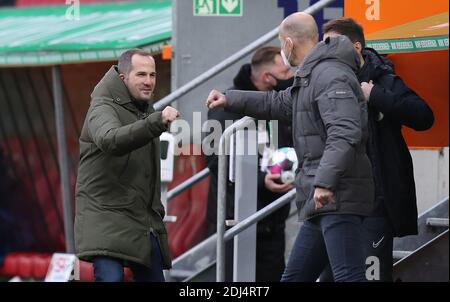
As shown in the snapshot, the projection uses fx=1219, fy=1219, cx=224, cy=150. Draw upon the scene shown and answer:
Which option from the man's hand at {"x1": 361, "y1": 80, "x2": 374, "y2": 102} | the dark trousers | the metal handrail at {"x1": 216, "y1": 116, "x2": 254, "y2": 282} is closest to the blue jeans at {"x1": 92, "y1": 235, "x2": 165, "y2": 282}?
the metal handrail at {"x1": 216, "y1": 116, "x2": 254, "y2": 282}

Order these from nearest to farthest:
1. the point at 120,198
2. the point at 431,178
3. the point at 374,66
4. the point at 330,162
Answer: the point at 330,162 < the point at 120,198 < the point at 374,66 < the point at 431,178

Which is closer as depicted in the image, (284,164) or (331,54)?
(331,54)

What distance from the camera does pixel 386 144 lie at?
6195 millimetres

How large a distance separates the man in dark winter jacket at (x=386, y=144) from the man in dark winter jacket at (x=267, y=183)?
55.9 inches

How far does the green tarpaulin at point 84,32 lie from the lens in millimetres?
9398

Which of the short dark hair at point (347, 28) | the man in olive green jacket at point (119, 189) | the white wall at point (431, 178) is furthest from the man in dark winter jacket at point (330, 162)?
the white wall at point (431, 178)

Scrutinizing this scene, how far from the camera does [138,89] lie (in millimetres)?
6102

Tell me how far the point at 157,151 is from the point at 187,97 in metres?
2.52

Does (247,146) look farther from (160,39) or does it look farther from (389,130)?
(160,39)

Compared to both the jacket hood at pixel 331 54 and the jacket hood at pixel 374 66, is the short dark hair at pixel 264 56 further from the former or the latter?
the jacket hood at pixel 331 54

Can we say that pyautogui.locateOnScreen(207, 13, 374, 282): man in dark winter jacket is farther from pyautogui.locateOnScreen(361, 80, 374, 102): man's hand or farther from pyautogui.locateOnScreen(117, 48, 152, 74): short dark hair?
pyautogui.locateOnScreen(117, 48, 152, 74): short dark hair

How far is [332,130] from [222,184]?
164 cm

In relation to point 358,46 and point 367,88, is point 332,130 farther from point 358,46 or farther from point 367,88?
point 358,46

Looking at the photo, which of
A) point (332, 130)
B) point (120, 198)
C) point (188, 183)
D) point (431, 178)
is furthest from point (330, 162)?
point (188, 183)
